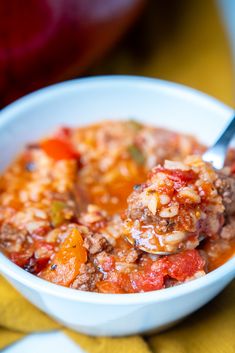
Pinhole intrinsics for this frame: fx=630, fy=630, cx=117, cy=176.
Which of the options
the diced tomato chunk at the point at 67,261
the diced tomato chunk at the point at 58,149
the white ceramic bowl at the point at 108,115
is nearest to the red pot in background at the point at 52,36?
the white ceramic bowl at the point at 108,115

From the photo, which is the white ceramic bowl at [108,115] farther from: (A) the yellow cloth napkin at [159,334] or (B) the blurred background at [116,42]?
(B) the blurred background at [116,42]

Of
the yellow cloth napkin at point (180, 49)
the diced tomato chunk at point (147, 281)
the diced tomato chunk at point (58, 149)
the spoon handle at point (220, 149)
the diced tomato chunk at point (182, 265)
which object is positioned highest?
the spoon handle at point (220, 149)

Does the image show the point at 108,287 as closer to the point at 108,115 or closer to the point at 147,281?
the point at 147,281

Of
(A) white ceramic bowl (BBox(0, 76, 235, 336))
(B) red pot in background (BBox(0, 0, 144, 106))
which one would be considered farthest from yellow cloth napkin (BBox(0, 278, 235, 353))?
(B) red pot in background (BBox(0, 0, 144, 106))

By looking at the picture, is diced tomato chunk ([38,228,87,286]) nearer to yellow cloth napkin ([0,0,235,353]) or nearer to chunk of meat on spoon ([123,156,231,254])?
chunk of meat on spoon ([123,156,231,254])

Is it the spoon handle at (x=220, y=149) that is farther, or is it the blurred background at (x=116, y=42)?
the blurred background at (x=116, y=42)

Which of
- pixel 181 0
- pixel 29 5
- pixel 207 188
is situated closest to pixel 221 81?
pixel 181 0

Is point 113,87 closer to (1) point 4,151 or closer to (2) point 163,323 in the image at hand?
(1) point 4,151
